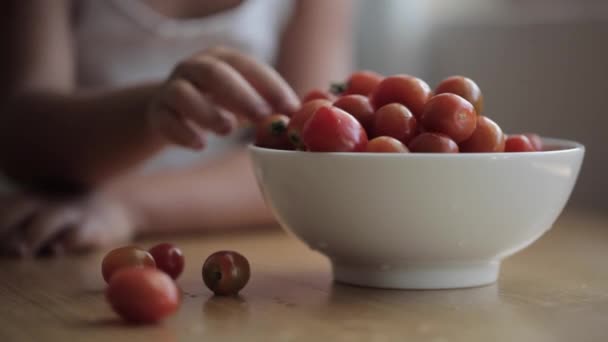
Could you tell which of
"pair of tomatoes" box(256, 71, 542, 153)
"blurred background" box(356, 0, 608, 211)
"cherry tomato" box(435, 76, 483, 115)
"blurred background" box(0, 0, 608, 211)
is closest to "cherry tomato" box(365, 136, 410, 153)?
"pair of tomatoes" box(256, 71, 542, 153)

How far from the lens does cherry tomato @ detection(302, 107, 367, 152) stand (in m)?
0.74

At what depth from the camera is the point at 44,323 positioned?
679 millimetres

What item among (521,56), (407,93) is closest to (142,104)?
(407,93)

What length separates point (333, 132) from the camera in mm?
739

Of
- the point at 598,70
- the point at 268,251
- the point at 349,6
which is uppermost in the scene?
the point at 349,6

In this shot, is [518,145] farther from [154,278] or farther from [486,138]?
[154,278]

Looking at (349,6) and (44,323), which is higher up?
(349,6)

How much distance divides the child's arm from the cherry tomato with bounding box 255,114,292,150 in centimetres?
9

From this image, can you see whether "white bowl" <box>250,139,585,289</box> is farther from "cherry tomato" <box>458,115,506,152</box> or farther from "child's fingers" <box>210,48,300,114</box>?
"child's fingers" <box>210,48,300,114</box>

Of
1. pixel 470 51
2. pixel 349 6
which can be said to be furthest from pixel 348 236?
pixel 470 51

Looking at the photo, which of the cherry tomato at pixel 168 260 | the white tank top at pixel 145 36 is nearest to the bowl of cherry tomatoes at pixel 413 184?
the cherry tomato at pixel 168 260

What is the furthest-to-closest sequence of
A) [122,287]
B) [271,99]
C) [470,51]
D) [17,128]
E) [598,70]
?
[470,51]
[598,70]
[17,128]
[271,99]
[122,287]

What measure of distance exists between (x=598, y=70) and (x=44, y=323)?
1.34m

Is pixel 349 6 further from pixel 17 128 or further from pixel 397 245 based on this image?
pixel 397 245
